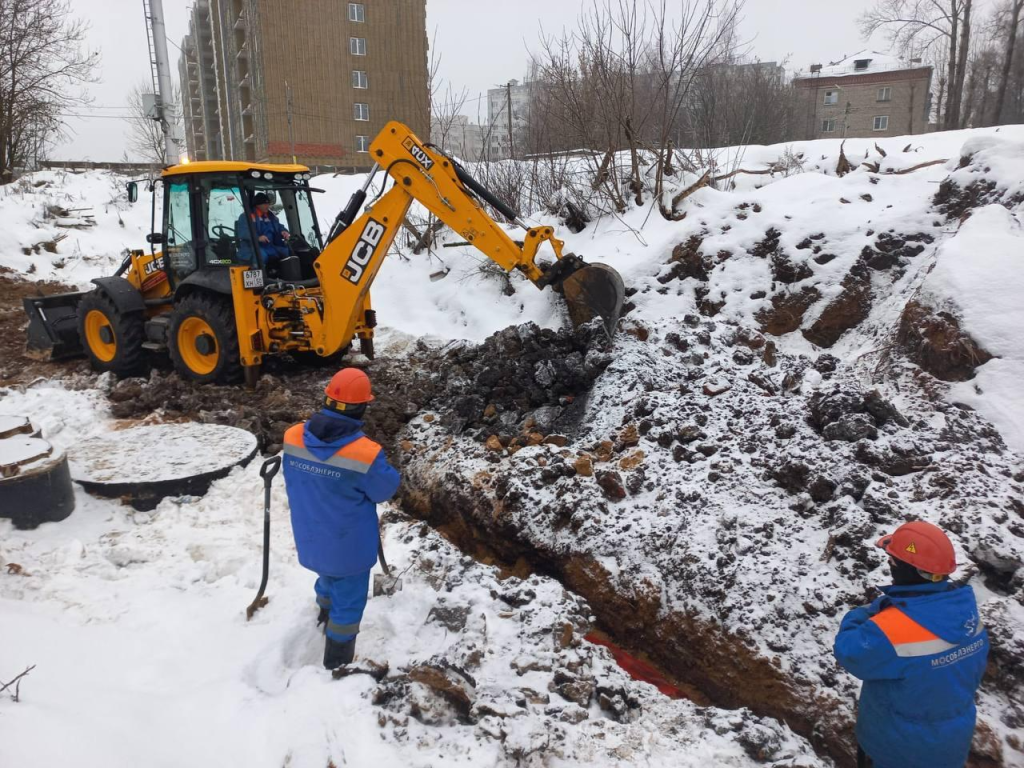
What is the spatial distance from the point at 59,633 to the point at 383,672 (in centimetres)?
168

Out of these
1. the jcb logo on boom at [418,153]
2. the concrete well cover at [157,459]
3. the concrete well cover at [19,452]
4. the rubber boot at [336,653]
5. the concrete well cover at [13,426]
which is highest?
the jcb logo on boom at [418,153]

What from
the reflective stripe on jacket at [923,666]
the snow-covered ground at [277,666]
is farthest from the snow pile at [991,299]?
the snow-covered ground at [277,666]

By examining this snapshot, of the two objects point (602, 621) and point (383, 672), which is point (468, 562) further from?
point (383, 672)

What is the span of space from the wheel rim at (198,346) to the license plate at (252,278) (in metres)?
0.72

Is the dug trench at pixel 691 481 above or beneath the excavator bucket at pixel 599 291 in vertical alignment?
beneath

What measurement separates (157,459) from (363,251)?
260 centimetres

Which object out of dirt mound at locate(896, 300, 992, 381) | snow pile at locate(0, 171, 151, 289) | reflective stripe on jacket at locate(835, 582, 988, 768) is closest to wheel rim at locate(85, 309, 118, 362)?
snow pile at locate(0, 171, 151, 289)

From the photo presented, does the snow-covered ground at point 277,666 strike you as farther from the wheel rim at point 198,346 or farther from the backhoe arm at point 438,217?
the wheel rim at point 198,346

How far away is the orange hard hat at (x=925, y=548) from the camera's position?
7.31 ft

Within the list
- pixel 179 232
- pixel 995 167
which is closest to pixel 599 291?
pixel 995 167

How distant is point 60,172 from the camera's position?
18062 millimetres

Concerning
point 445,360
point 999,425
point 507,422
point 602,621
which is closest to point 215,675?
point 602,621

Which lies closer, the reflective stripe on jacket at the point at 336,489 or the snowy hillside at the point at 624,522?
the snowy hillside at the point at 624,522

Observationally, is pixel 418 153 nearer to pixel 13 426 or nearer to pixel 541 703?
pixel 13 426
